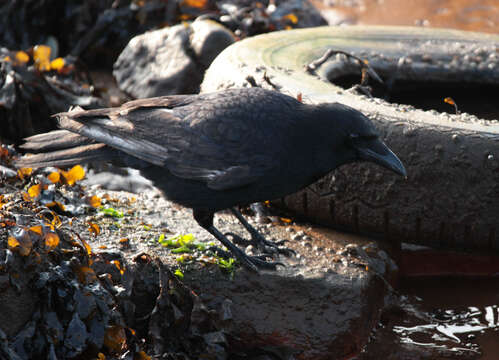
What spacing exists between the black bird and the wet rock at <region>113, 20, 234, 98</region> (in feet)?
9.46

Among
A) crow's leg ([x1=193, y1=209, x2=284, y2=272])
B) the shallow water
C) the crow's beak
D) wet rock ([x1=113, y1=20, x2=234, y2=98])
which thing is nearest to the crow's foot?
crow's leg ([x1=193, y1=209, x2=284, y2=272])

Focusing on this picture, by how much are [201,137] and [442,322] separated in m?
1.75

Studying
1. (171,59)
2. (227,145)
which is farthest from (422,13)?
(227,145)

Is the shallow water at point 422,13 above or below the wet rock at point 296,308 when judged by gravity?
below

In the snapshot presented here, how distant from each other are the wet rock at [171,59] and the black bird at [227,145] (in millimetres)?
2884

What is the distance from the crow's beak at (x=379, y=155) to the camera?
383 centimetres

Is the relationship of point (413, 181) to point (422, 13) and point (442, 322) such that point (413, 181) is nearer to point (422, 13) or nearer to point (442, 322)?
point (442, 322)

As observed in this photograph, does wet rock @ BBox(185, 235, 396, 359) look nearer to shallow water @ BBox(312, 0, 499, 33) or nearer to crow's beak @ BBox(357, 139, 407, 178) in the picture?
crow's beak @ BBox(357, 139, 407, 178)

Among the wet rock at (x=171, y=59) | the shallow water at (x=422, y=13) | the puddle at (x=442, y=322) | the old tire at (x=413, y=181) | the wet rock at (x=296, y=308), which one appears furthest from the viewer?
the shallow water at (x=422, y=13)

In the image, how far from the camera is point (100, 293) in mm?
3529

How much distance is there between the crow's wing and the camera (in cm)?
386

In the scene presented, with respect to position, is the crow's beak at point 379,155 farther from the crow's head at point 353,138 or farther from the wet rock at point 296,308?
the wet rock at point 296,308

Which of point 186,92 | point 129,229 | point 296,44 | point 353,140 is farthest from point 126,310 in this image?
point 186,92

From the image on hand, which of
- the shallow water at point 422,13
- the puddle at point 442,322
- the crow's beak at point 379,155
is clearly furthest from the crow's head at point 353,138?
the shallow water at point 422,13
